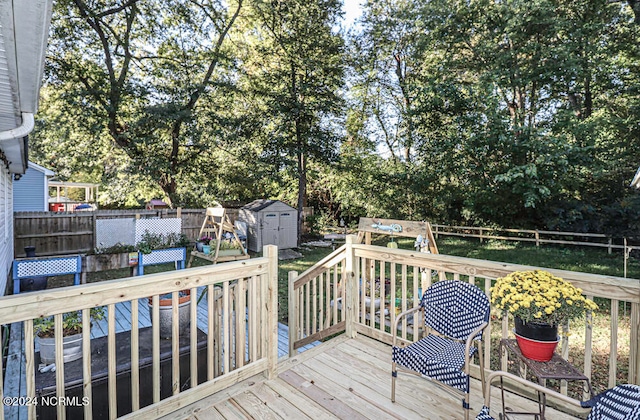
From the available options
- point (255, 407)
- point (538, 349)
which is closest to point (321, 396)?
point (255, 407)

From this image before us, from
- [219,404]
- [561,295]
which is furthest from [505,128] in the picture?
[219,404]

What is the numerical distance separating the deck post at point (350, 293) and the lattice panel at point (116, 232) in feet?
19.9

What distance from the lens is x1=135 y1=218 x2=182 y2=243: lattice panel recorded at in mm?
7066

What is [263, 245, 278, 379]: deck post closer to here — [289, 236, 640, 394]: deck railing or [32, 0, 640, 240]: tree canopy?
[289, 236, 640, 394]: deck railing

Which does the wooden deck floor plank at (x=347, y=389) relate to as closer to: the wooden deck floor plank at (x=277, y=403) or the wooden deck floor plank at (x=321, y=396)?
the wooden deck floor plank at (x=321, y=396)

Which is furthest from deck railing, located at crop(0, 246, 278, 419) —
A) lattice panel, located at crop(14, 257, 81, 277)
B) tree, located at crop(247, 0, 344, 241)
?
tree, located at crop(247, 0, 344, 241)

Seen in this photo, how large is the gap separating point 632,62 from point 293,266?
35.8ft

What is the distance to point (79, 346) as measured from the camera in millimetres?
2352

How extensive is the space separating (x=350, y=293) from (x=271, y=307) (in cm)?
110

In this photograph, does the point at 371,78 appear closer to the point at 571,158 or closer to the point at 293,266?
the point at 571,158

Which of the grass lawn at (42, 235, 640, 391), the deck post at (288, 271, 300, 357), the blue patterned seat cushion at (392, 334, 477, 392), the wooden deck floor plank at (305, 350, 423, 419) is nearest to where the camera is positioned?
the blue patterned seat cushion at (392, 334, 477, 392)

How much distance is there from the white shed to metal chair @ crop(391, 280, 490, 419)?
7.99 meters

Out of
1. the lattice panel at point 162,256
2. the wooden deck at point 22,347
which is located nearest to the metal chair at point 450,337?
the wooden deck at point 22,347

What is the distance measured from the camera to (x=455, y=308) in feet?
7.59
